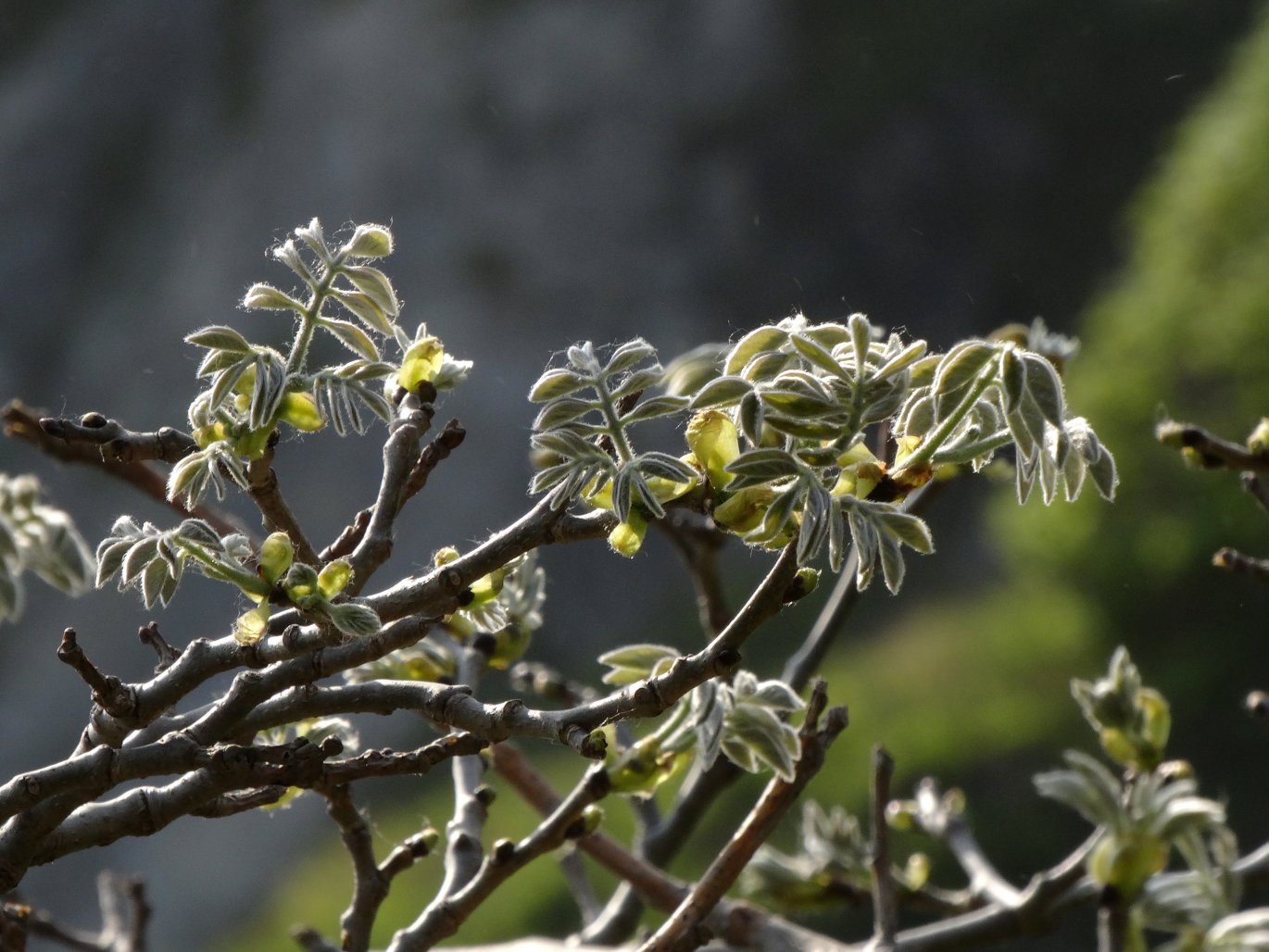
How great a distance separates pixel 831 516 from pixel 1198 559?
6.86ft

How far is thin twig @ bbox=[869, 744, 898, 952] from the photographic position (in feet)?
2.16

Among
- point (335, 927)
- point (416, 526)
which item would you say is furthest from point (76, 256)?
point (335, 927)

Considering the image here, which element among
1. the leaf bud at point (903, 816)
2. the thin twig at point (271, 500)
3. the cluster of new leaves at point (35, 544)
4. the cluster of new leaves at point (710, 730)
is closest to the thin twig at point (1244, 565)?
the cluster of new leaves at point (710, 730)

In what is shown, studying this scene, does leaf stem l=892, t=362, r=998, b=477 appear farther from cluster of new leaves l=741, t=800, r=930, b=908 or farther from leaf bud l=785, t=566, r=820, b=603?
cluster of new leaves l=741, t=800, r=930, b=908

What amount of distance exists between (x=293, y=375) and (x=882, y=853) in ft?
1.46

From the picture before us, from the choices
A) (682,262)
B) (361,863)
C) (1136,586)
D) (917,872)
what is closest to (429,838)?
(361,863)

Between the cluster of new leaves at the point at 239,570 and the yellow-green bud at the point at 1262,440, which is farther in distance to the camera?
the yellow-green bud at the point at 1262,440

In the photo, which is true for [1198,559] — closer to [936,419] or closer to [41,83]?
[936,419]

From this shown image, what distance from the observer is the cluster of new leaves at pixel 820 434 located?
1.30 ft

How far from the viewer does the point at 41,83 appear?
259cm

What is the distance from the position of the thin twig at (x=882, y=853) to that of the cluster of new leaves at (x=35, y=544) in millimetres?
475

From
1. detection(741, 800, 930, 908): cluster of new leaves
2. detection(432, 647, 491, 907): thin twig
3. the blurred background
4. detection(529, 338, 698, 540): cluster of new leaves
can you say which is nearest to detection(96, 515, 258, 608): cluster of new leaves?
detection(529, 338, 698, 540): cluster of new leaves

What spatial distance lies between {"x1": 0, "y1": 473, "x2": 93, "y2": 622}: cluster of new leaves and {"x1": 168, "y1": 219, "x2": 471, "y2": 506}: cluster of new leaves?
289 mm

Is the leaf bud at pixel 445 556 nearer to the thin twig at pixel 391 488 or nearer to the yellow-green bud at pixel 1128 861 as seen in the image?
the thin twig at pixel 391 488
